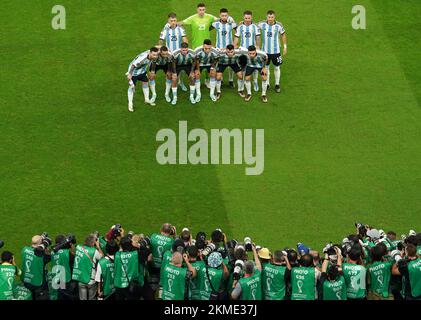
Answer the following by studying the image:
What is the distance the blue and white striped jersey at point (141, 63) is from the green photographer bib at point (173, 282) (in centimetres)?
923

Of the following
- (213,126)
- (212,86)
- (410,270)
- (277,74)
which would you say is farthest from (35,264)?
(277,74)

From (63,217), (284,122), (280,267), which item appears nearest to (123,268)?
(280,267)

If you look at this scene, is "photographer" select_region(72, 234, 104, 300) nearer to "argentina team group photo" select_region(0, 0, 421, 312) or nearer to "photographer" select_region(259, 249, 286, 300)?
"argentina team group photo" select_region(0, 0, 421, 312)

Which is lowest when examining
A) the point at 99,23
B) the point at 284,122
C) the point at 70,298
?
the point at 70,298

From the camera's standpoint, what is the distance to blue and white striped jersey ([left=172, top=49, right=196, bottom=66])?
28844 millimetres

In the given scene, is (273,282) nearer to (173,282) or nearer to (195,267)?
(195,267)

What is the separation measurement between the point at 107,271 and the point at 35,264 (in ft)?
4.81

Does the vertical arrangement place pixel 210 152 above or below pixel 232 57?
below

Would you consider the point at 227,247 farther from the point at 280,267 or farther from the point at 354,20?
the point at 354,20

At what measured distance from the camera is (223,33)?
98.6 feet

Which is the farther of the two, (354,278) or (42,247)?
(42,247)

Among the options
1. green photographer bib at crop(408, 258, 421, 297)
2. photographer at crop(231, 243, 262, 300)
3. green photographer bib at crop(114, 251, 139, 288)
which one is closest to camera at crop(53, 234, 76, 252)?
green photographer bib at crop(114, 251, 139, 288)

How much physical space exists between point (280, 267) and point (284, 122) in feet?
28.9

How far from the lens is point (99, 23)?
32.9m
